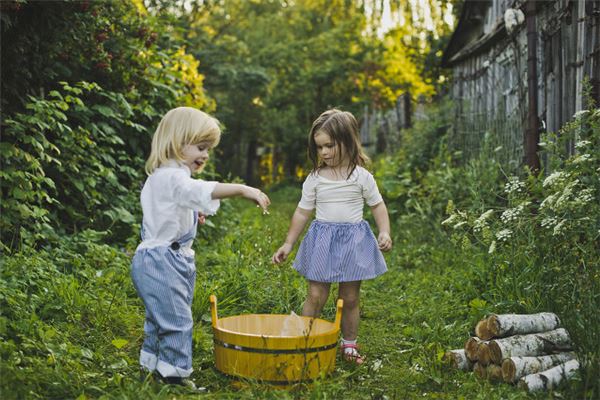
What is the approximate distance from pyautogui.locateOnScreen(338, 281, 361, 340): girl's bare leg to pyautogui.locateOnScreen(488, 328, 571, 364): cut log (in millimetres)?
786

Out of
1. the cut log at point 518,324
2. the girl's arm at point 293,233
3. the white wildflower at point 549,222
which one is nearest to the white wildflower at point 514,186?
the white wildflower at point 549,222

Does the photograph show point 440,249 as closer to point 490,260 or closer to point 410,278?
point 410,278

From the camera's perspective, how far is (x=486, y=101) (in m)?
9.26

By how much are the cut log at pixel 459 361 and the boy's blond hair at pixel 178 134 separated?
166cm

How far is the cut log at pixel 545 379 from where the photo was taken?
3111mm

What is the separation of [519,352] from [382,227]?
995 mm

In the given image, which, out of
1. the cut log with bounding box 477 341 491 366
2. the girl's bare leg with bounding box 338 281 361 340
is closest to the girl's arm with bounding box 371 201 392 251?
the girl's bare leg with bounding box 338 281 361 340

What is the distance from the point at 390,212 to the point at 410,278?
3.33 meters

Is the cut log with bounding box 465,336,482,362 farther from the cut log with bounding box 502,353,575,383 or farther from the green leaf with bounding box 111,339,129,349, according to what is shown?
the green leaf with bounding box 111,339,129,349

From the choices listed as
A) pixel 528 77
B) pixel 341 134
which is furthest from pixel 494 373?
pixel 528 77

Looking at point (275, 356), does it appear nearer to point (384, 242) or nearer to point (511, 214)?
point (384, 242)

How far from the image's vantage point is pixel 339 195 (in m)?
3.87

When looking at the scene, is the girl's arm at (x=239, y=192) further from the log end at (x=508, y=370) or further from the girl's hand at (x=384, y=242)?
the log end at (x=508, y=370)

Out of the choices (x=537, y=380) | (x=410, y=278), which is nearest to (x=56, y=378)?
(x=537, y=380)
